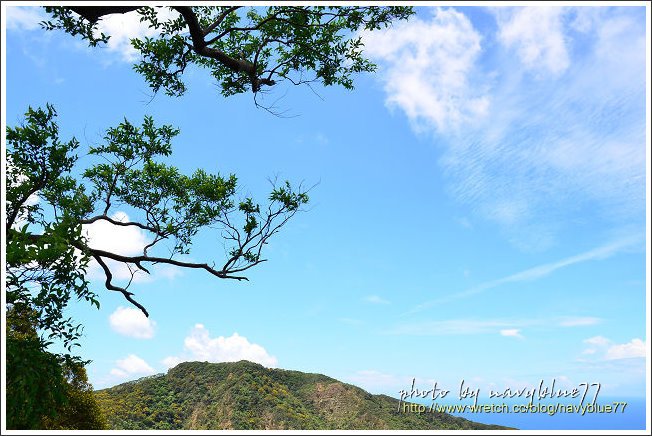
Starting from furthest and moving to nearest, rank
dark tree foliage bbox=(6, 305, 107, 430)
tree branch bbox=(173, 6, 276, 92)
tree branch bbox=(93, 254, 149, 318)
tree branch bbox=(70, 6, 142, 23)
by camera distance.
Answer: tree branch bbox=(93, 254, 149, 318), tree branch bbox=(173, 6, 276, 92), tree branch bbox=(70, 6, 142, 23), dark tree foliage bbox=(6, 305, 107, 430)

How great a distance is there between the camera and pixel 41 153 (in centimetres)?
856

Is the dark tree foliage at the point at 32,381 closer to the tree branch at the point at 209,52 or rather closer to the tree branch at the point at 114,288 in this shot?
the tree branch at the point at 114,288

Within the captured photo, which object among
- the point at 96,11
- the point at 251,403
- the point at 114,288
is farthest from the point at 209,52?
the point at 251,403

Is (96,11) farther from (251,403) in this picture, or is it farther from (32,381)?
(251,403)

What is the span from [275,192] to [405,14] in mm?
4144

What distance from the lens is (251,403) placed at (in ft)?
81.4

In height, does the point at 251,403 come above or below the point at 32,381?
above

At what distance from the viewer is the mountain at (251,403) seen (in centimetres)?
2344

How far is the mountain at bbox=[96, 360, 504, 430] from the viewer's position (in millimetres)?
23438

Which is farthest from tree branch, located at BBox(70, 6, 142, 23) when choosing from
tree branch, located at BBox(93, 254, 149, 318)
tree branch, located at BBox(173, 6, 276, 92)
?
tree branch, located at BBox(93, 254, 149, 318)

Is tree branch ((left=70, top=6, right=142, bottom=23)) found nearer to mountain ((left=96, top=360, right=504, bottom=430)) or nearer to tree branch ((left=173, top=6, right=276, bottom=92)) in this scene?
tree branch ((left=173, top=6, right=276, bottom=92))

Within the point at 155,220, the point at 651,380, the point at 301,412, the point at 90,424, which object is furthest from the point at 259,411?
the point at 651,380

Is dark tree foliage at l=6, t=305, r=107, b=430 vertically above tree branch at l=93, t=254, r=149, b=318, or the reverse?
Result: tree branch at l=93, t=254, r=149, b=318

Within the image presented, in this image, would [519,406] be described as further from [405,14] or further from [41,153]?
[41,153]
